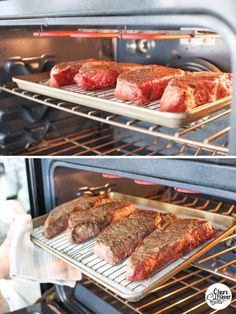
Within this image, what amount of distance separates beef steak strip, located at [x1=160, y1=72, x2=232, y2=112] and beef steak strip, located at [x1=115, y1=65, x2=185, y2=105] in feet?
0.17

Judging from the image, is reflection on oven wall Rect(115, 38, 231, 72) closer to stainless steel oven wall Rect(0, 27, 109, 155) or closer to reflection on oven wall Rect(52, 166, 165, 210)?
stainless steel oven wall Rect(0, 27, 109, 155)

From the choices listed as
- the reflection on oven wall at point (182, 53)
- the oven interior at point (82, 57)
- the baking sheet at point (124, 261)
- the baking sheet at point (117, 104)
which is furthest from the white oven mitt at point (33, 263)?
the reflection on oven wall at point (182, 53)

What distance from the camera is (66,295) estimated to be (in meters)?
1.28

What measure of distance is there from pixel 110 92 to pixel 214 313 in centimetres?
59

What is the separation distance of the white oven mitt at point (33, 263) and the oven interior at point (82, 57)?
292mm

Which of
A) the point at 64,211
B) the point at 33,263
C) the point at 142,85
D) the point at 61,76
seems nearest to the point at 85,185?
the point at 64,211

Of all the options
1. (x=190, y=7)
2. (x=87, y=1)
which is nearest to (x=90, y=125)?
(x=87, y=1)

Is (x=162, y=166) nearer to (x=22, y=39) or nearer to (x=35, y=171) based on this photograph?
(x=35, y=171)

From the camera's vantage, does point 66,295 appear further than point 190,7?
Yes

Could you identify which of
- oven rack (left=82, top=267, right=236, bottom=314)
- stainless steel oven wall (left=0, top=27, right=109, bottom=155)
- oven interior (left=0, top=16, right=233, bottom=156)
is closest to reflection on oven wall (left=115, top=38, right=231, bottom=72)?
oven interior (left=0, top=16, right=233, bottom=156)

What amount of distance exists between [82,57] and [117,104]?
637 mm

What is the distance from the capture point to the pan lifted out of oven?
81cm

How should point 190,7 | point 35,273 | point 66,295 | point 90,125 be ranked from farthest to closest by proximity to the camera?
point 90,125
point 66,295
point 35,273
point 190,7

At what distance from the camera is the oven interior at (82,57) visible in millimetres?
1171
